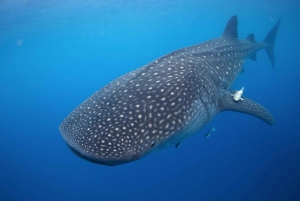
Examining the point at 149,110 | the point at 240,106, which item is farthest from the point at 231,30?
the point at 149,110

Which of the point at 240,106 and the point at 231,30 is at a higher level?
the point at 231,30

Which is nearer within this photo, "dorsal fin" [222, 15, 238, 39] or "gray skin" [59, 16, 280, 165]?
"gray skin" [59, 16, 280, 165]

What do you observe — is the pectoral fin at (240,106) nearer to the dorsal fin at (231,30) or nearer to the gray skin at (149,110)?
the gray skin at (149,110)

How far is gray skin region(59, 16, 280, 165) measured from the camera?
2545 mm

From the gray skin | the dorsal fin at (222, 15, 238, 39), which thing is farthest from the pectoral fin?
the dorsal fin at (222, 15, 238, 39)

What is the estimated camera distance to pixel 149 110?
299cm

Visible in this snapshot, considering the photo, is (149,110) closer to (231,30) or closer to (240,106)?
(240,106)

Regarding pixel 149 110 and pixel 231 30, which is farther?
pixel 231 30

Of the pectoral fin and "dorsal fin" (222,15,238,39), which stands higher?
"dorsal fin" (222,15,238,39)

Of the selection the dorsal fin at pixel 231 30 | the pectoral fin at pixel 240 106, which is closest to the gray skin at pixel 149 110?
the pectoral fin at pixel 240 106

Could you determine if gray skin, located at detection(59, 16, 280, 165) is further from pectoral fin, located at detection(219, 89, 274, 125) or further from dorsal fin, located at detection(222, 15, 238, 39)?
dorsal fin, located at detection(222, 15, 238, 39)

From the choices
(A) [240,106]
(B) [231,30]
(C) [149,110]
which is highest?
(B) [231,30]

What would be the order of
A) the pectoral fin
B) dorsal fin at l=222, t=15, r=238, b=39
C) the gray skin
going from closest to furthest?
the gray skin → the pectoral fin → dorsal fin at l=222, t=15, r=238, b=39

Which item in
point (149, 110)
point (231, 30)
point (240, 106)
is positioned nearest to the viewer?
point (149, 110)
